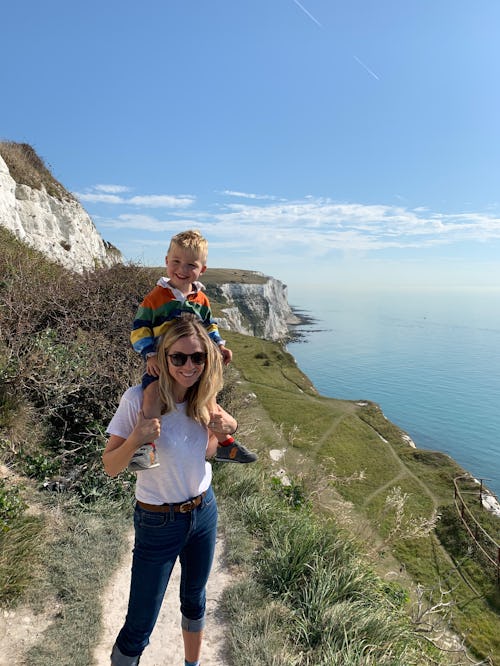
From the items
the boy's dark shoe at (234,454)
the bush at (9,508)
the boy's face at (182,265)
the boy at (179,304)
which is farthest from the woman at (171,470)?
the bush at (9,508)

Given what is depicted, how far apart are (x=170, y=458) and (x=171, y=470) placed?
93 mm

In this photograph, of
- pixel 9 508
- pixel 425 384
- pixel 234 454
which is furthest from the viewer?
pixel 425 384

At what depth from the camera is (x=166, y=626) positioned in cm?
496

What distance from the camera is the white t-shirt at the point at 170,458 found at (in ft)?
9.48

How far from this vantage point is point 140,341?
3736 millimetres

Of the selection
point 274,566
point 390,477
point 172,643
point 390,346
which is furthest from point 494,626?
point 390,346

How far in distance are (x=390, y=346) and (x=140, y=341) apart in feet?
592

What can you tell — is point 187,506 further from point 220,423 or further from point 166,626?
point 166,626

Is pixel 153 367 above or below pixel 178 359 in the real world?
below

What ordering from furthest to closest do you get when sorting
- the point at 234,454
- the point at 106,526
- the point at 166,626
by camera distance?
the point at 106,526, the point at 166,626, the point at 234,454

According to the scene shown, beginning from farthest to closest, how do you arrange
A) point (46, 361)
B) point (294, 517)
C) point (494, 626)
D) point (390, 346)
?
1. point (390, 346)
2. point (494, 626)
3. point (46, 361)
4. point (294, 517)

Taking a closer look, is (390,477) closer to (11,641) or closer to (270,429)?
(270,429)

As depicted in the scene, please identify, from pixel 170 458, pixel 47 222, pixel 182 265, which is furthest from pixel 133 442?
pixel 47 222

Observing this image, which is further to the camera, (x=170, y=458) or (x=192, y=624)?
(x=192, y=624)
